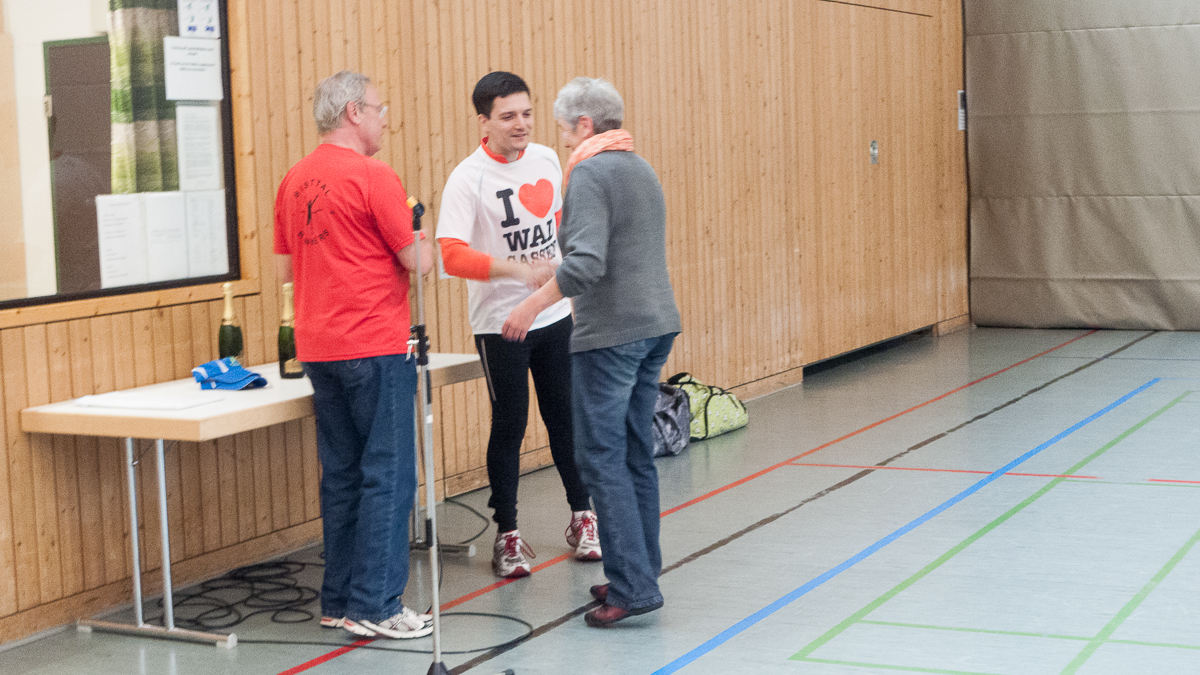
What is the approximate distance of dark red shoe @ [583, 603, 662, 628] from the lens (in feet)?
12.7

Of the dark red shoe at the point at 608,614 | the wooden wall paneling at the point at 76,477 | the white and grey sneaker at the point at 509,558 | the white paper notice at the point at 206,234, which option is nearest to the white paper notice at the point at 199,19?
the white paper notice at the point at 206,234

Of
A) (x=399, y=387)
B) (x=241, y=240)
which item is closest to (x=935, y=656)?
(x=399, y=387)

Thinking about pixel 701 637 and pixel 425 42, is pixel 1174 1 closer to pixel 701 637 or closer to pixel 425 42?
pixel 425 42

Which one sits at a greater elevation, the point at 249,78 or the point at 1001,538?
the point at 249,78

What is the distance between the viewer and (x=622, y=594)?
153 inches

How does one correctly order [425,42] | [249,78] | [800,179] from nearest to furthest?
[249,78], [425,42], [800,179]

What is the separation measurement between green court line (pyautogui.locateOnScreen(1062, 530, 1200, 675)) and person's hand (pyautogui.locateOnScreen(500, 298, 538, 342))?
1.72 meters

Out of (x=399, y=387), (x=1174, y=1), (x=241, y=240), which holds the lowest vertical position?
(x=399, y=387)

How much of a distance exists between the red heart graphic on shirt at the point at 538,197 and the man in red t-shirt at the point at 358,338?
62 centimetres

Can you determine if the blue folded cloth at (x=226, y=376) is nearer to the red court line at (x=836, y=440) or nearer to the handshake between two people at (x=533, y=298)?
the handshake between two people at (x=533, y=298)

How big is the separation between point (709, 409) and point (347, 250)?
11.2 feet

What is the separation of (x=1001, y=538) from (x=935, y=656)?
4.26 feet

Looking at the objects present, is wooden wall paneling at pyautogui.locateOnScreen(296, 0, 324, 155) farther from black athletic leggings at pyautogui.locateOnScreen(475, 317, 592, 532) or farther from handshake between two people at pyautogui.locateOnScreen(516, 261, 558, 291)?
handshake between two people at pyautogui.locateOnScreen(516, 261, 558, 291)

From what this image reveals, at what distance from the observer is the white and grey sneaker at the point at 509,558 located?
4.48m
